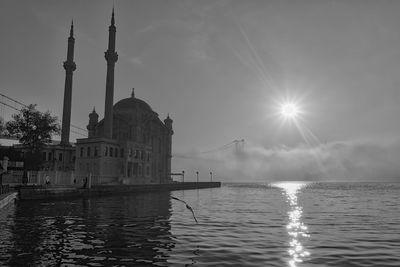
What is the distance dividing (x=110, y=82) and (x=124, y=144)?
42.7 feet

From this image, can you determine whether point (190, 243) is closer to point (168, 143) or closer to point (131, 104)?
point (131, 104)

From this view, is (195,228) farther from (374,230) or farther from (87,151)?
(87,151)

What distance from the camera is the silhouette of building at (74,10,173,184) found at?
73500mm

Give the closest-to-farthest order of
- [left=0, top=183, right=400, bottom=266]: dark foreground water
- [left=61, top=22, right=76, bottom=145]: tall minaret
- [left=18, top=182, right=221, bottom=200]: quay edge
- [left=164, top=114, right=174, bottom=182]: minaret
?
1. [left=0, top=183, right=400, bottom=266]: dark foreground water
2. [left=18, top=182, right=221, bottom=200]: quay edge
3. [left=61, top=22, right=76, bottom=145]: tall minaret
4. [left=164, top=114, right=174, bottom=182]: minaret

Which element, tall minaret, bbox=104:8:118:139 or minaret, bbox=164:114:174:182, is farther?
minaret, bbox=164:114:174:182

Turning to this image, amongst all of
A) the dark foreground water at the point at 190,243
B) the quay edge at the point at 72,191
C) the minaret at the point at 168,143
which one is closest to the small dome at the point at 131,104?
the minaret at the point at 168,143

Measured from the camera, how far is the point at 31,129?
51719 millimetres

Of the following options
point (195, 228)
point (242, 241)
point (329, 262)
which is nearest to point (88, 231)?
point (195, 228)

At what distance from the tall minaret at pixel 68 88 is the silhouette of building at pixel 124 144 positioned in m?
5.78

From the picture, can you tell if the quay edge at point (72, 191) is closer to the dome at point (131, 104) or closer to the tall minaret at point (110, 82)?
the tall minaret at point (110, 82)

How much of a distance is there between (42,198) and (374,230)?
30376 mm

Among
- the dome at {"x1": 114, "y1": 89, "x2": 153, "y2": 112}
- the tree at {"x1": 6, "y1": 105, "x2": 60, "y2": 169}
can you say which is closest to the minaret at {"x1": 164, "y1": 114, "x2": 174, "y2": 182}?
the dome at {"x1": 114, "y1": 89, "x2": 153, "y2": 112}

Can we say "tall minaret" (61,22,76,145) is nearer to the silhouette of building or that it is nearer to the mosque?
the mosque

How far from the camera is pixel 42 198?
3741 cm
